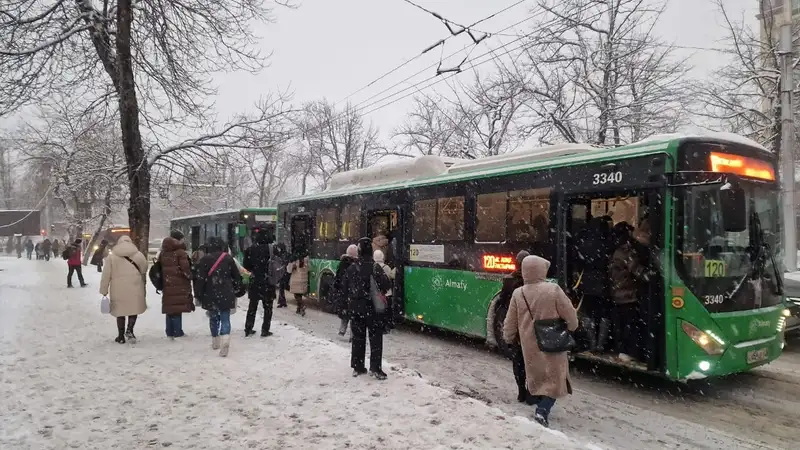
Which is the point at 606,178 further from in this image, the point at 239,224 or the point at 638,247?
the point at 239,224

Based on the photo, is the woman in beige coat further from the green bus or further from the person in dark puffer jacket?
the green bus

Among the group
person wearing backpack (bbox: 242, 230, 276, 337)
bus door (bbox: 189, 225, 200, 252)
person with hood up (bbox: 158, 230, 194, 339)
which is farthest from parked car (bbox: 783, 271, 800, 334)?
bus door (bbox: 189, 225, 200, 252)

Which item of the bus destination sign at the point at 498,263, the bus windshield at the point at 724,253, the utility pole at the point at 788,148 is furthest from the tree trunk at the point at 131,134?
the utility pole at the point at 788,148

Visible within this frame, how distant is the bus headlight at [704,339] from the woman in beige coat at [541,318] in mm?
2114

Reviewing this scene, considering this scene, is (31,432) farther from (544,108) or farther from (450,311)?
(544,108)

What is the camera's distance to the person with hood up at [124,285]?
923cm

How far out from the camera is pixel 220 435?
5.01 metres

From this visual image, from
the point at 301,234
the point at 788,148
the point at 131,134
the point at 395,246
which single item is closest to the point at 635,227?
the point at 395,246

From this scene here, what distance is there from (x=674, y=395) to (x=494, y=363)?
2.60m

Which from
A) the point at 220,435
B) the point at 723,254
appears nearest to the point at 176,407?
the point at 220,435

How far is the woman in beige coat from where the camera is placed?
17.5 ft

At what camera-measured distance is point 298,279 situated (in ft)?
47.5

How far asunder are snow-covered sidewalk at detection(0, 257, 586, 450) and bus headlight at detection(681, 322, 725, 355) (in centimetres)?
264

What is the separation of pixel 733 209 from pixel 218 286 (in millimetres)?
6922
